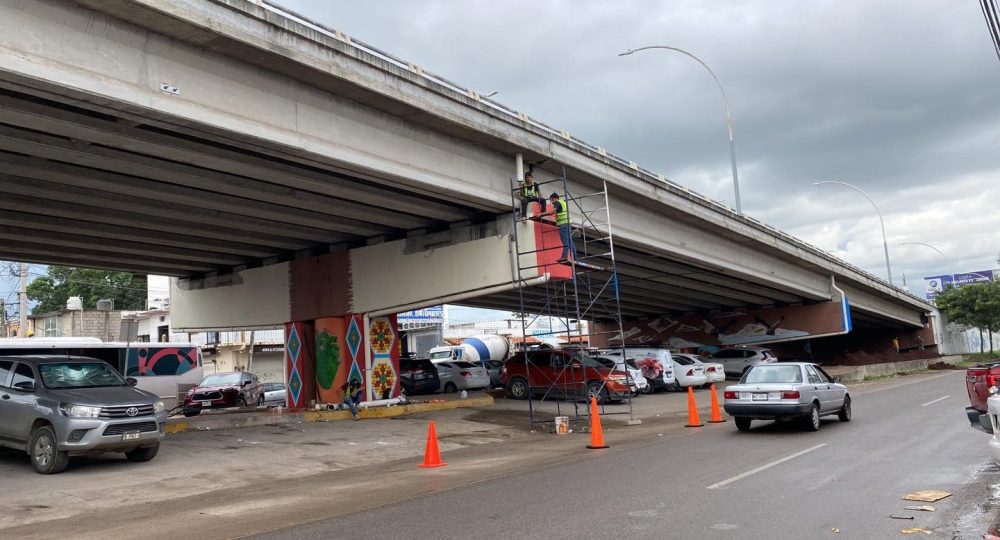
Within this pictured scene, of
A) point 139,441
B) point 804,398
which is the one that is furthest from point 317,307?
point 804,398

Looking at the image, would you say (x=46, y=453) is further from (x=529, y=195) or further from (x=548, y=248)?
(x=548, y=248)

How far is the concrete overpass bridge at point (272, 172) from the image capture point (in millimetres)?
10422

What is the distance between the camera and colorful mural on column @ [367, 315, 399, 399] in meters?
21.6

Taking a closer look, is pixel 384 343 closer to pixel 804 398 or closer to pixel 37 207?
pixel 37 207

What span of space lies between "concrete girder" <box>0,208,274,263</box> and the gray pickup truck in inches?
242

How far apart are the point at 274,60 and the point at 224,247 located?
451 inches

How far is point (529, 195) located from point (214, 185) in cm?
724

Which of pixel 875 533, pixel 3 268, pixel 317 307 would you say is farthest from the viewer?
pixel 3 268

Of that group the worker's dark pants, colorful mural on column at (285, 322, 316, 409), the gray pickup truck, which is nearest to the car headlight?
the gray pickup truck

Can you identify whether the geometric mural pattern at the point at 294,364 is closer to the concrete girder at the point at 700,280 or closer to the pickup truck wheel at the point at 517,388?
the pickup truck wheel at the point at 517,388

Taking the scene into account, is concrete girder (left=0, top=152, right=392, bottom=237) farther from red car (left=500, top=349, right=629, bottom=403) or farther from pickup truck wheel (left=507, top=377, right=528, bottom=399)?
pickup truck wheel (left=507, top=377, right=528, bottom=399)

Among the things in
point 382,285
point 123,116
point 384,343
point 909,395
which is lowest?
point 909,395

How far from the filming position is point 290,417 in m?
19.1

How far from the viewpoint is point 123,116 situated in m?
A: 10.8
